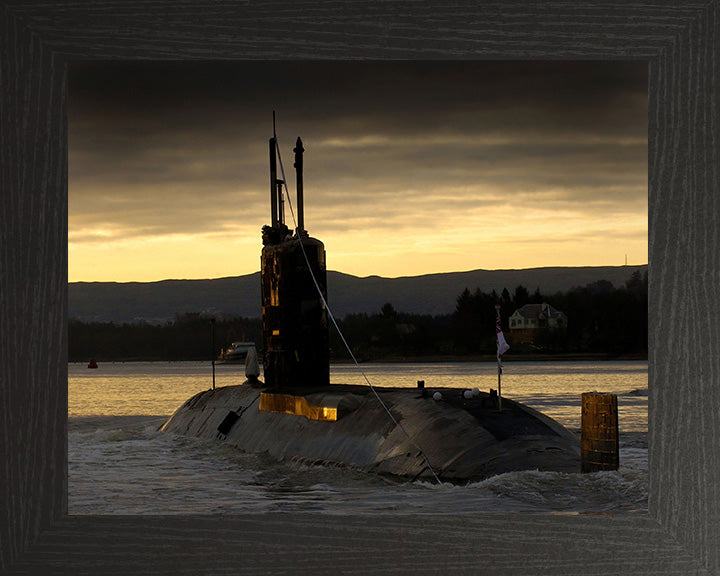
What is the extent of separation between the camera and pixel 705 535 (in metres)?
3.86

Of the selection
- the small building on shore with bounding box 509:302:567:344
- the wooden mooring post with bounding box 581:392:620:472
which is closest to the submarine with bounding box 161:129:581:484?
the wooden mooring post with bounding box 581:392:620:472

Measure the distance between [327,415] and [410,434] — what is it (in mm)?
2502

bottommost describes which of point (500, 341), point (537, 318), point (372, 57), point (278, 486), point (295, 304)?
point (278, 486)

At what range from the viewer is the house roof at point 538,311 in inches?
385

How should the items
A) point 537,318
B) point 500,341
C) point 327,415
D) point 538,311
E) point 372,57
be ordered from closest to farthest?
point 372,57 → point 538,311 → point 500,341 → point 537,318 → point 327,415

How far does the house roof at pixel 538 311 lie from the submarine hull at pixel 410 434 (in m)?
1.83

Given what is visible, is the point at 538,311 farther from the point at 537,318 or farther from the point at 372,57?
the point at 372,57

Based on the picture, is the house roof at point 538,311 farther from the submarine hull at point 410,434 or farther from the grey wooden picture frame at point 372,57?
the grey wooden picture frame at point 372,57

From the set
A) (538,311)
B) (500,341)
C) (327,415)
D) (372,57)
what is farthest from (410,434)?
(372,57)

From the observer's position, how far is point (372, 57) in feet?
12.7

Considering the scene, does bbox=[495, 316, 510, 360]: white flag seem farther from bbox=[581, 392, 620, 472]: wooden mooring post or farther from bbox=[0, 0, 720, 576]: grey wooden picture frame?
bbox=[0, 0, 720, 576]: grey wooden picture frame

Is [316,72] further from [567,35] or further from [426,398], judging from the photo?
[426,398]

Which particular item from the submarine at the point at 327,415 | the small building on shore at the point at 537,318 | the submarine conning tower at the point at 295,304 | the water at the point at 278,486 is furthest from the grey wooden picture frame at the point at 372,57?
the submarine conning tower at the point at 295,304

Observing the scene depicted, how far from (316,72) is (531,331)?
26.6 ft
